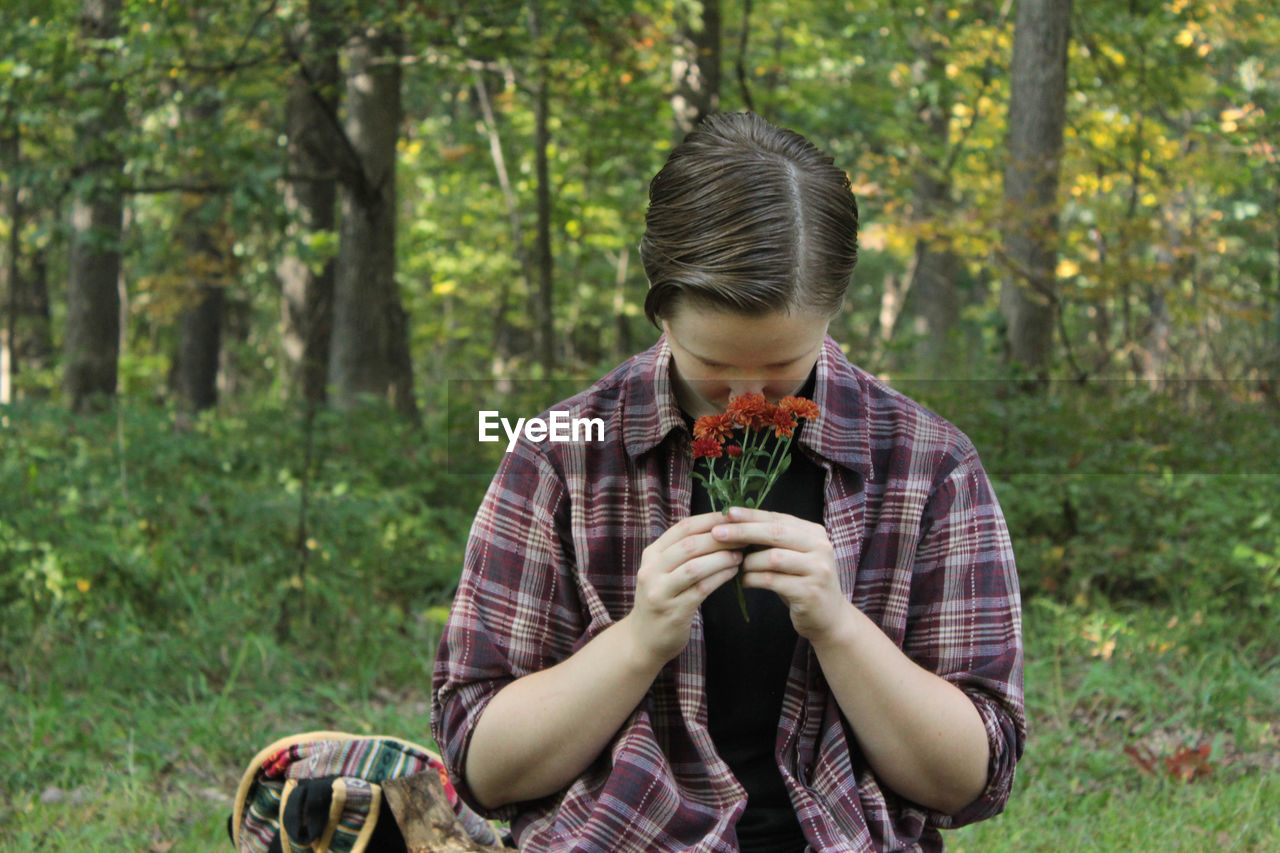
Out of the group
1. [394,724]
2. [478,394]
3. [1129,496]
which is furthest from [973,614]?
[478,394]

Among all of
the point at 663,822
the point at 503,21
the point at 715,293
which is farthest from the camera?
the point at 503,21

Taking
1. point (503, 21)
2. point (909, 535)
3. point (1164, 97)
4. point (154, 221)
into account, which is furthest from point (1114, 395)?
point (154, 221)

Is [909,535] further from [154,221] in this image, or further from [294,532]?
[154,221]

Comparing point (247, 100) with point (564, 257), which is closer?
point (247, 100)

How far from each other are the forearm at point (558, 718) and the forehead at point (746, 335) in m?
0.37

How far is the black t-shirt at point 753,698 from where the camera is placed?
1.67m

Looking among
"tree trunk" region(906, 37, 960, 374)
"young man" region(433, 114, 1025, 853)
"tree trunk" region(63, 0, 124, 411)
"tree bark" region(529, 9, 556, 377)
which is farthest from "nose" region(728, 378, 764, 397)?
"tree trunk" region(63, 0, 124, 411)

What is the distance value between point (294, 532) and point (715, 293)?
3.93 metres

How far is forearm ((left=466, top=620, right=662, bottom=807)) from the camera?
1.50 meters

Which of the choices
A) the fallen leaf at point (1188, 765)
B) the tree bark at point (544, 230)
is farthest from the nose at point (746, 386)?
the tree bark at point (544, 230)

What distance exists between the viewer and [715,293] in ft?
4.86

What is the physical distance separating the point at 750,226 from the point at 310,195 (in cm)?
Answer: 832

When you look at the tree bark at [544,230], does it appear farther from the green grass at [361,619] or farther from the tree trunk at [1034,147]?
the tree trunk at [1034,147]

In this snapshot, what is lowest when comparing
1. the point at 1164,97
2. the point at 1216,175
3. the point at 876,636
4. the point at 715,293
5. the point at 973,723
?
the point at 973,723
